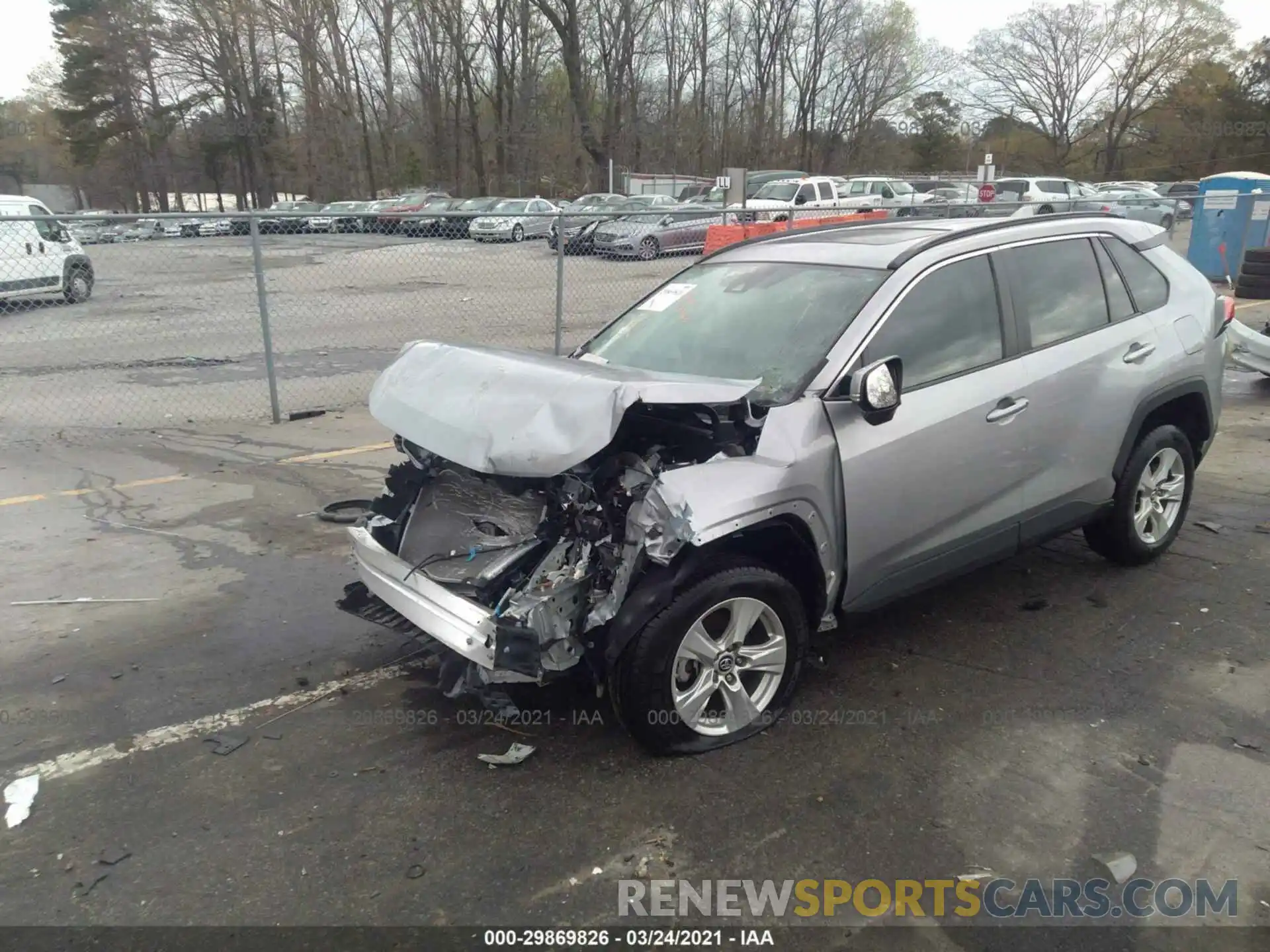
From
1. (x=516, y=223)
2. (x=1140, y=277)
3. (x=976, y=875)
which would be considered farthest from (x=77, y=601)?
(x=516, y=223)

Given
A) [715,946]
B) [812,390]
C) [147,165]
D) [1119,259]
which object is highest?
[147,165]

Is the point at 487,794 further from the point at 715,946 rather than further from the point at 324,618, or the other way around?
the point at 324,618

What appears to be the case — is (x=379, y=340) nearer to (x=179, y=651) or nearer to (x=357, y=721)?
(x=179, y=651)

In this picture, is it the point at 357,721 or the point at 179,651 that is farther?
the point at 179,651

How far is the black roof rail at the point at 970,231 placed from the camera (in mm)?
3840

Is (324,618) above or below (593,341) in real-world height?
below

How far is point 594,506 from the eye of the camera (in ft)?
10.5

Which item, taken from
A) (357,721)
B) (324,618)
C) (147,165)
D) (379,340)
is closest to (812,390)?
(357,721)

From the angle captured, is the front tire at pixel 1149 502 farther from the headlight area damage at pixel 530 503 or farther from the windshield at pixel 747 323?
the headlight area damage at pixel 530 503

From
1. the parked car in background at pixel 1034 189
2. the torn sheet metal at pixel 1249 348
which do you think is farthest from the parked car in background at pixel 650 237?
the parked car in background at pixel 1034 189

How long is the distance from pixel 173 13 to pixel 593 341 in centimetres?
5972

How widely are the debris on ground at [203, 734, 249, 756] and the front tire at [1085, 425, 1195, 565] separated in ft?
13.5

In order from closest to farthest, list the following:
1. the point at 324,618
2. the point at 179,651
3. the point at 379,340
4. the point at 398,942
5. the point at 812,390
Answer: the point at 398,942 < the point at 812,390 < the point at 179,651 < the point at 324,618 < the point at 379,340

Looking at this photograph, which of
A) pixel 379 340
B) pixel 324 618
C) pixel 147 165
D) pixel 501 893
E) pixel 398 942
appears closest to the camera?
pixel 398 942
